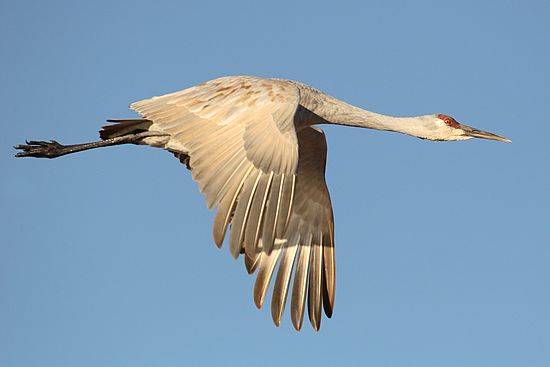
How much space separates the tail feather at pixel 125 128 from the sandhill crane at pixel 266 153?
12 mm

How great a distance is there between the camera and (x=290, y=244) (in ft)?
42.5

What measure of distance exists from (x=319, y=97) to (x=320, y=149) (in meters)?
1.29

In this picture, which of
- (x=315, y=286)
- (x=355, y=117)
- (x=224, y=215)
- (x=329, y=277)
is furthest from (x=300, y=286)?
(x=224, y=215)

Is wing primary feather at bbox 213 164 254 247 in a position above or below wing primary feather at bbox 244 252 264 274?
below

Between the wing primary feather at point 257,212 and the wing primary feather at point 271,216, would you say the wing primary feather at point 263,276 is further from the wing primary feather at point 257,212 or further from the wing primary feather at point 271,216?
the wing primary feather at point 271,216

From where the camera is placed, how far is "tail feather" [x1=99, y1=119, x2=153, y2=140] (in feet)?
41.6

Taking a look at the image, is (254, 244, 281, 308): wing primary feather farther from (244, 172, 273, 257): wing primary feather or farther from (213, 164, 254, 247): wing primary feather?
(213, 164, 254, 247): wing primary feather

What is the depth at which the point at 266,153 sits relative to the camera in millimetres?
9883

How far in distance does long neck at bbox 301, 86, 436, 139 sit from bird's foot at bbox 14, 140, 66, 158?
3.69 m

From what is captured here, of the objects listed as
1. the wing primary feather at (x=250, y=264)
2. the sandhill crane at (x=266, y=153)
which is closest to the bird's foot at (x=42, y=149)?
the sandhill crane at (x=266, y=153)

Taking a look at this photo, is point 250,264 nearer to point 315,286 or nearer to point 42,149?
point 315,286

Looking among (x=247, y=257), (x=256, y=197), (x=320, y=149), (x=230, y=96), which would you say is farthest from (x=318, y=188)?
(x=256, y=197)

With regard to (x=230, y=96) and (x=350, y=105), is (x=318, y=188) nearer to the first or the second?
(x=350, y=105)

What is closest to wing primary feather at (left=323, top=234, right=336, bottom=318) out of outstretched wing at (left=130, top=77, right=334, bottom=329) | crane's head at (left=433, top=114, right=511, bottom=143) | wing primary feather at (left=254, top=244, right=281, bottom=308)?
outstretched wing at (left=130, top=77, right=334, bottom=329)
